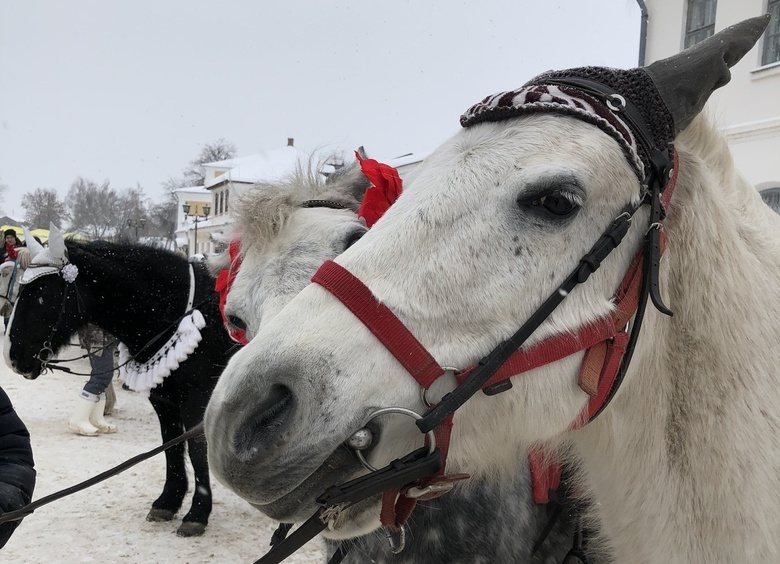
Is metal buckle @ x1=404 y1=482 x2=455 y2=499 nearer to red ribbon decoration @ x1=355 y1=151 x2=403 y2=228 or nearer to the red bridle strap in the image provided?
the red bridle strap

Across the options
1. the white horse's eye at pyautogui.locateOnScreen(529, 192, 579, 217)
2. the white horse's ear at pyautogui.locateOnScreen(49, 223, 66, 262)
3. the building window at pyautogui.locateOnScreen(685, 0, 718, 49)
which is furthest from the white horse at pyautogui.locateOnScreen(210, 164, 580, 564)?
the building window at pyautogui.locateOnScreen(685, 0, 718, 49)

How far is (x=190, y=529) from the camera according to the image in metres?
4.81

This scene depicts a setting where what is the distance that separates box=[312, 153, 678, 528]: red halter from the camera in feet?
4.08

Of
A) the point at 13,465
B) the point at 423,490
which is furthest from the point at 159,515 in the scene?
the point at 423,490

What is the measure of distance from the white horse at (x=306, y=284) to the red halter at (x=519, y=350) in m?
0.23

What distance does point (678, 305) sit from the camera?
1.51 m

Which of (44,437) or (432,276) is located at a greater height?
(432,276)

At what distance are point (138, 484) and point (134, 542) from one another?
132 cm

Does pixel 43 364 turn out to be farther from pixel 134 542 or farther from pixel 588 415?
pixel 588 415

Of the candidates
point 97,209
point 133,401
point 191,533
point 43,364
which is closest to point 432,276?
point 191,533

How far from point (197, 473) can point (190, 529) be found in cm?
43

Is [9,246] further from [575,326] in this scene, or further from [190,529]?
[575,326]

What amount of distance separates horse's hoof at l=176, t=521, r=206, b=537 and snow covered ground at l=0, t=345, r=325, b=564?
48 mm

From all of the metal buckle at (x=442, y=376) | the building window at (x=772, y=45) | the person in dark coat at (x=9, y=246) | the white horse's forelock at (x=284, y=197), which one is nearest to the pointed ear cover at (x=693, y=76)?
the metal buckle at (x=442, y=376)
